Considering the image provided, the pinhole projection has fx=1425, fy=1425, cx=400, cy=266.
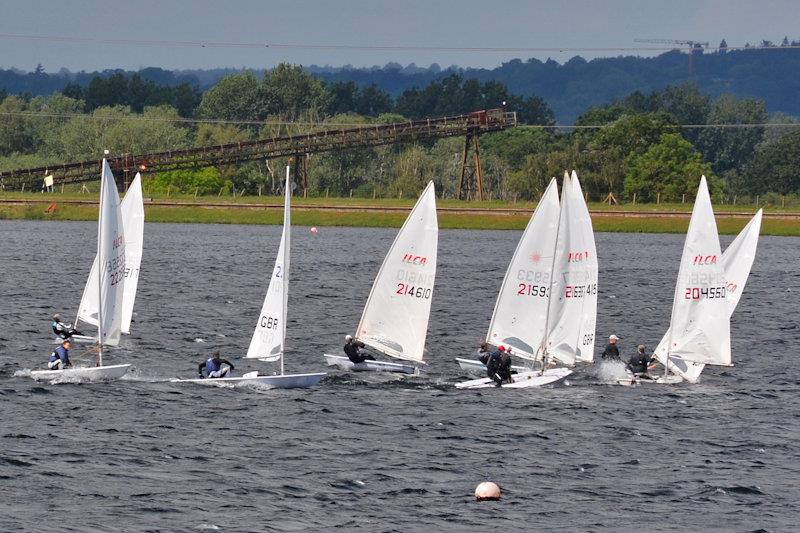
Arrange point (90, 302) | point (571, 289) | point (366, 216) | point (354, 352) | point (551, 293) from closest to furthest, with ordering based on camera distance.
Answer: point (551, 293), point (354, 352), point (571, 289), point (90, 302), point (366, 216)

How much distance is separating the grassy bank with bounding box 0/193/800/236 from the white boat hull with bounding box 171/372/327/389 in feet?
348

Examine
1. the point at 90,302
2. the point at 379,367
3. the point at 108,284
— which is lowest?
the point at 379,367

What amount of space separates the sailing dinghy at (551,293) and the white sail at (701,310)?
11.4 feet

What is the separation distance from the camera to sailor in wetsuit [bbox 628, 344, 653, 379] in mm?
57156

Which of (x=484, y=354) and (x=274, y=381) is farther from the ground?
(x=484, y=354)

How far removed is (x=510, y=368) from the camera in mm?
55125

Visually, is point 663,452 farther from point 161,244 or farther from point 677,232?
point 677,232

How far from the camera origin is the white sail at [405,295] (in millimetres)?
56812

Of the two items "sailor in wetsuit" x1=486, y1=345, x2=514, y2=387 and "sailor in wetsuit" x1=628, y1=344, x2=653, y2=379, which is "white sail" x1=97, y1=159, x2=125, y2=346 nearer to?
"sailor in wetsuit" x1=486, y1=345, x2=514, y2=387

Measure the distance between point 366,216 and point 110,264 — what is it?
109012 millimetres

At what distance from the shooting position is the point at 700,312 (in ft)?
189

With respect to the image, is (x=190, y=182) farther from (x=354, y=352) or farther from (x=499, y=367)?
(x=499, y=367)

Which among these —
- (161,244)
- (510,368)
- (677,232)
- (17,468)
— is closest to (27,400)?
(17,468)

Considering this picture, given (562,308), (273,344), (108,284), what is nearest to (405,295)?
(562,308)
